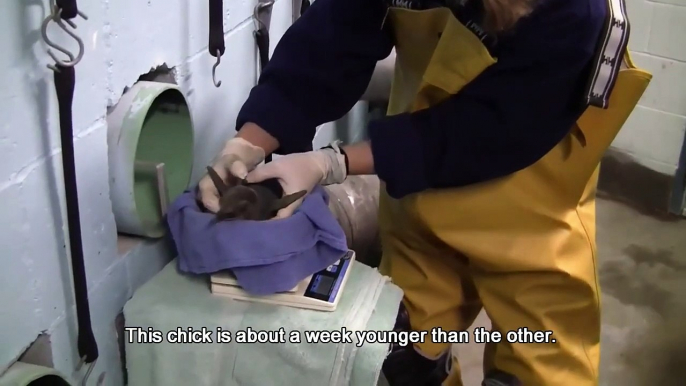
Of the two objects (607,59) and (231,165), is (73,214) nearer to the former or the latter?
(231,165)

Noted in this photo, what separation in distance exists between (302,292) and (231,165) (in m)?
0.20

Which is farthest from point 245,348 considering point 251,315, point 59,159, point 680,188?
→ point 680,188

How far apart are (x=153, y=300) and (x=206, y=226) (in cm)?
12

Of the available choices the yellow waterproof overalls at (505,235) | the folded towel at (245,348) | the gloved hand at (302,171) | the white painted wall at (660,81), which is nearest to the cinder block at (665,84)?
the white painted wall at (660,81)

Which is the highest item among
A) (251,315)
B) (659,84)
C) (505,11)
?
(505,11)

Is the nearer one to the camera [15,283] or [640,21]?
[15,283]

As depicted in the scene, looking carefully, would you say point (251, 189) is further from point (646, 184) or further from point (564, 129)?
point (646, 184)

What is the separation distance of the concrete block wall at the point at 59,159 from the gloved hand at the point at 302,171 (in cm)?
20

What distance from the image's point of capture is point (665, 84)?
2.09 m

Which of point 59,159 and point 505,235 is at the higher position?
point 59,159

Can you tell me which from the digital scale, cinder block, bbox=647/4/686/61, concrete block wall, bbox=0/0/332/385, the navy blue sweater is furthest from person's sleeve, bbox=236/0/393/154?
cinder block, bbox=647/4/686/61

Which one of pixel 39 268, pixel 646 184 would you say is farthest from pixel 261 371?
pixel 646 184

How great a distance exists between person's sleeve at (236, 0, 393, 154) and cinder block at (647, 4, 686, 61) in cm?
134

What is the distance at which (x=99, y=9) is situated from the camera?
0.75 meters
